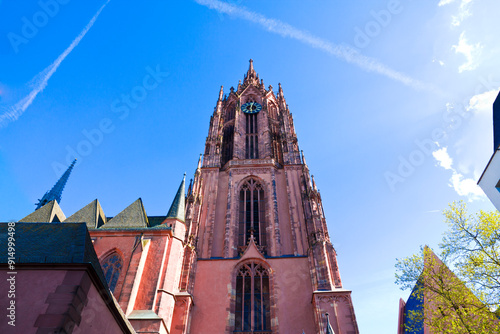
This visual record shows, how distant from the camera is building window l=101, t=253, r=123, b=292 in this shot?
15.2 m

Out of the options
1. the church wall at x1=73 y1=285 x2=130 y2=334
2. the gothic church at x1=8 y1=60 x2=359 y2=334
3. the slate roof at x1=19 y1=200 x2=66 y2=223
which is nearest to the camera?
the church wall at x1=73 y1=285 x2=130 y2=334

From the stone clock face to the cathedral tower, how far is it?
10.8ft

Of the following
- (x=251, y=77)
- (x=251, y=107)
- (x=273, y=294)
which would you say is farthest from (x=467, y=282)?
(x=251, y=77)

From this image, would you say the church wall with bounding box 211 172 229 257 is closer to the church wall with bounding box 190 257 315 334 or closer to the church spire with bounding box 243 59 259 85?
the church wall with bounding box 190 257 315 334

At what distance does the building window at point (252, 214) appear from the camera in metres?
19.3

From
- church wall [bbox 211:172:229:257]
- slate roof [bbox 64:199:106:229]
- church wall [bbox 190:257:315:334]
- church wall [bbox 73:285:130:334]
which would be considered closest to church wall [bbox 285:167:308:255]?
church wall [bbox 190:257:315:334]

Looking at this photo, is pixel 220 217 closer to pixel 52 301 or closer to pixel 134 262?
pixel 134 262

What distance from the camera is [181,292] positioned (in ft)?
49.8

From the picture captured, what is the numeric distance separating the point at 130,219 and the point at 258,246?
772 cm

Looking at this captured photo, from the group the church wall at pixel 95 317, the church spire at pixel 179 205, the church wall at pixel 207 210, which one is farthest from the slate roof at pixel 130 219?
the church wall at pixel 95 317

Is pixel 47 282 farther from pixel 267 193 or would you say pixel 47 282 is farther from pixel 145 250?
pixel 267 193

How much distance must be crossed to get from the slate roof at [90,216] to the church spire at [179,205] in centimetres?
462

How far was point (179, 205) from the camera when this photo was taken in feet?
61.7

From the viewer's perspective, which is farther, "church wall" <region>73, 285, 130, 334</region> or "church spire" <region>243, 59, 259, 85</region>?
"church spire" <region>243, 59, 259, 85</region>
